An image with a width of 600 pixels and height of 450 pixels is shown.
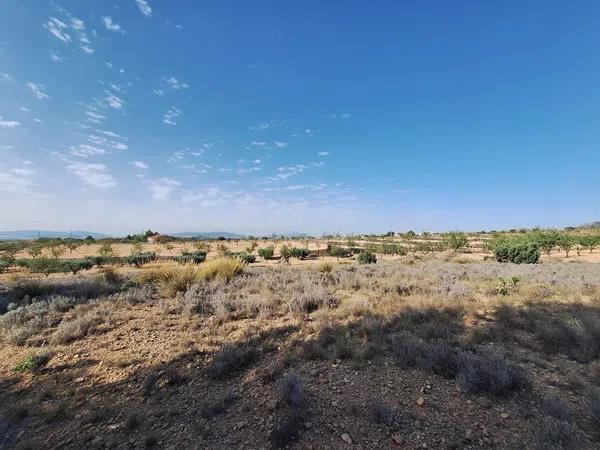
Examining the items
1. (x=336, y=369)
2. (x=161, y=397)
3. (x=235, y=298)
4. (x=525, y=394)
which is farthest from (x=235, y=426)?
(x=235, y=298)

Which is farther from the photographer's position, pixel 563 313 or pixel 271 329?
pixel 563 313

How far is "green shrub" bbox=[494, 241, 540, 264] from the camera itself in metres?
22.1

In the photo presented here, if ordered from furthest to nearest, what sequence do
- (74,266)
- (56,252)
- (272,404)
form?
(56,252) < (74,266) < (272,404)

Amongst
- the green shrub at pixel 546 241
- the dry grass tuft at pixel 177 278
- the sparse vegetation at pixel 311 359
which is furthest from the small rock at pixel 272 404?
the green shrub at pixel 546 241

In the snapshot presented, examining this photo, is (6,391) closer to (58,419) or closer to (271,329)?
→ (58,419)

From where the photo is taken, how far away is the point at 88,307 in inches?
291

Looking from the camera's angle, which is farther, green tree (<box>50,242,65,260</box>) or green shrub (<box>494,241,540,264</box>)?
green tree (<box>50,242,65,260</box>)

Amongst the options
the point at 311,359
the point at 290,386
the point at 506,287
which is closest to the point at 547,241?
the point at 506,287

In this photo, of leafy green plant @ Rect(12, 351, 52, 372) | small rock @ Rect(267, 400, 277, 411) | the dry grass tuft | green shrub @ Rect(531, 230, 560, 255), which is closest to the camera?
small rock @ Rect(267, 400, 277, 411)

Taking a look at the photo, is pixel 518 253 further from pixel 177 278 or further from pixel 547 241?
pixel 177 278

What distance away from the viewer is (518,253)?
75.6 ft

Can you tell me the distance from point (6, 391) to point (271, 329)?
402 cm

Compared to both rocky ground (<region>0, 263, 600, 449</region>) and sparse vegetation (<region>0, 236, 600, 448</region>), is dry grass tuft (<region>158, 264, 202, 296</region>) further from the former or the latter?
rocky ground (<region>0, 263, 600, 449</region>)

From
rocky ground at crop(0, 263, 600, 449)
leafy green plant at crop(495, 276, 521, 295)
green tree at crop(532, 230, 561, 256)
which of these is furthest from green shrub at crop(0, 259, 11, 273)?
green tree at crop(532, 230, 561, 256)
